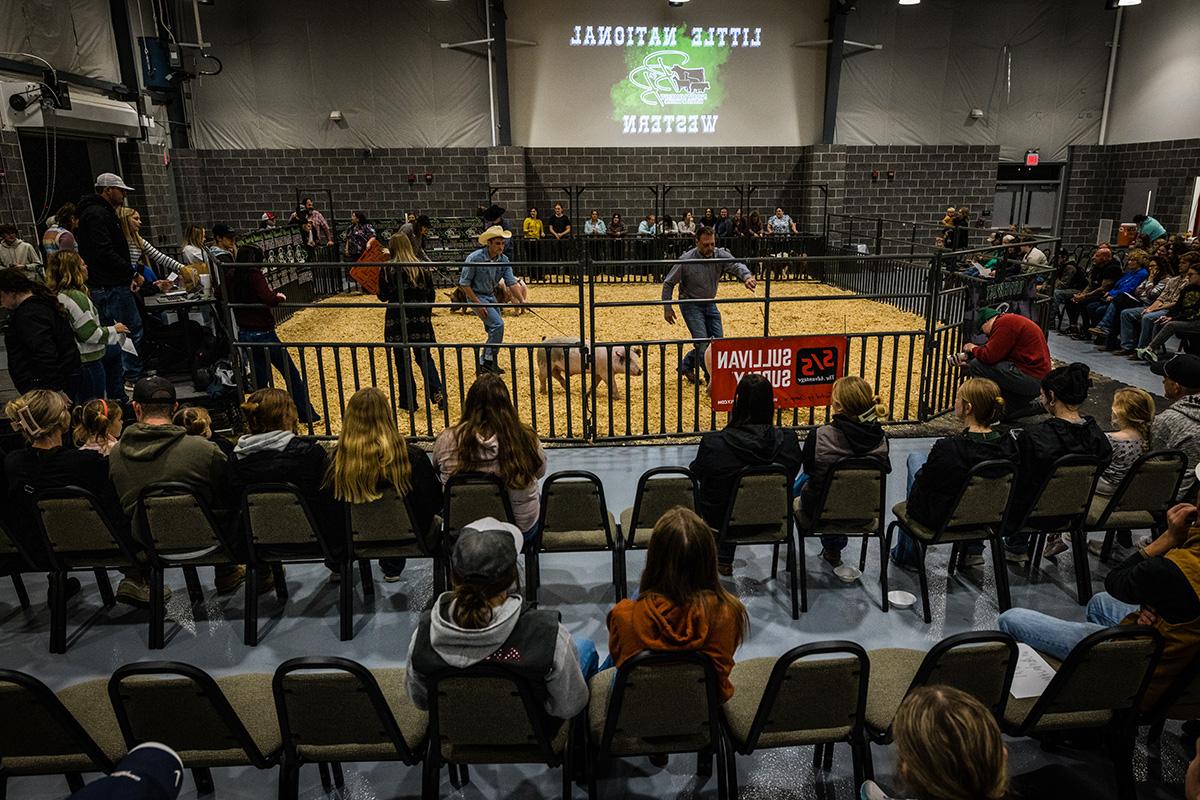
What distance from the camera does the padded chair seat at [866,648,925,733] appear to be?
8.07ft

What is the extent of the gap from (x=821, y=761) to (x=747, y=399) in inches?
67.4

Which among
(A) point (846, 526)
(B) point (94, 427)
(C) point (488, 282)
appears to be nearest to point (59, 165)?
(C) point (488, 282)

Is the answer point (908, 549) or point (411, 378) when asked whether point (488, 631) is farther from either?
point (411, 378)

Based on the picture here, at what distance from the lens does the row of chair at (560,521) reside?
139 inches

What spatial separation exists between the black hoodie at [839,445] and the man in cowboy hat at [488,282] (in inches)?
147

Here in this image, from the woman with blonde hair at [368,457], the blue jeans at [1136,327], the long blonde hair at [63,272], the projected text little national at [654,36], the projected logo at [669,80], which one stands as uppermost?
the projected text little national at [654,36]

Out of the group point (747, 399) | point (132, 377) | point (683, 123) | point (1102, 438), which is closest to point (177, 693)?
point (747, 399)

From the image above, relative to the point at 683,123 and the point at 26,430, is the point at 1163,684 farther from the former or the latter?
the point at 683,123

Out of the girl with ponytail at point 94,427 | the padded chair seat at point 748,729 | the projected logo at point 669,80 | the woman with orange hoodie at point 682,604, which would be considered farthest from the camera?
the projected logo at point 669,80

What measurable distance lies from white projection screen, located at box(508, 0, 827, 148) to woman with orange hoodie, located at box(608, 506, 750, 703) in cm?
1727

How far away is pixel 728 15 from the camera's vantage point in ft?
58.3

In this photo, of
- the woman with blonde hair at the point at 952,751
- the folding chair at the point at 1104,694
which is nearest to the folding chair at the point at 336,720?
the woman with blonde hair at the point at 952,751

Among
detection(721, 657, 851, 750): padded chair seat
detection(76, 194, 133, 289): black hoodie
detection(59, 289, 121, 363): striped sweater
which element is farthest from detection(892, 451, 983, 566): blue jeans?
detection(76, 194, 133, 289): black hoodie

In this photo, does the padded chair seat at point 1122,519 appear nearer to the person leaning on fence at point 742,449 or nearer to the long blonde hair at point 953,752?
the person leaning on fence at point 742,449
